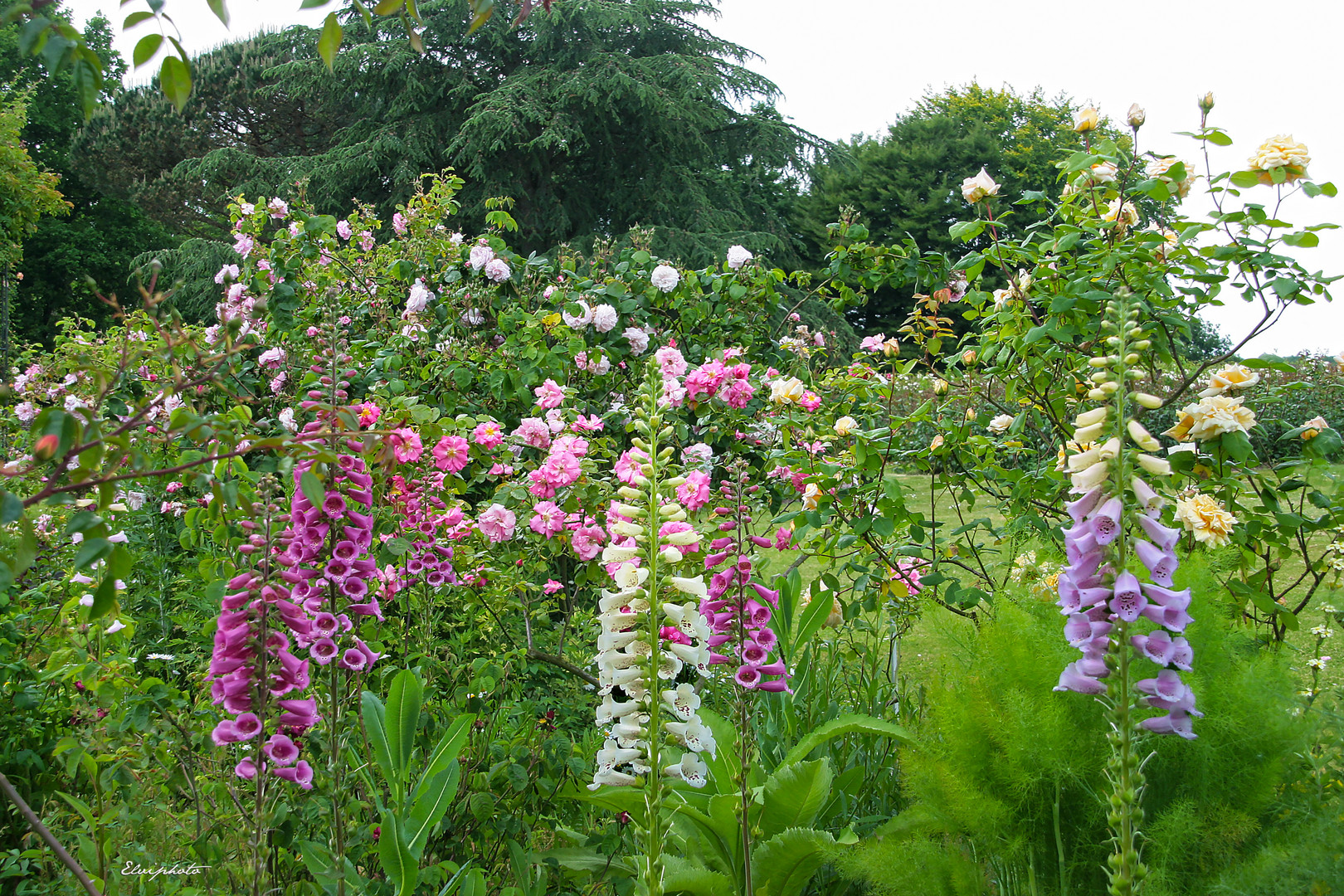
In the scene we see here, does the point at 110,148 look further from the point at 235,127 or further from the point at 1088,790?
the point at 1088,790

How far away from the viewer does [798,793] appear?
192 cm

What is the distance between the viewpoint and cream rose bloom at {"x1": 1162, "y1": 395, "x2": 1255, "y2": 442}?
6.66ft

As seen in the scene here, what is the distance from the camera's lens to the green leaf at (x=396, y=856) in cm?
153

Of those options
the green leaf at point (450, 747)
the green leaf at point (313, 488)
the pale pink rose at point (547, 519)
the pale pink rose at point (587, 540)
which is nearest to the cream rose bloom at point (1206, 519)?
the pale pink rose at point (587, 540)

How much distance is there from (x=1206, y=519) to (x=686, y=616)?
1526mm

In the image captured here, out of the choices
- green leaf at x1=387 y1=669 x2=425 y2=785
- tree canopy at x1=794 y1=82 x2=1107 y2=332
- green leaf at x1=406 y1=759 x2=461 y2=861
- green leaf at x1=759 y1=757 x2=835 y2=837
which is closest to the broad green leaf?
green leaf at x1=759 y1=757 x2=835 y2=837

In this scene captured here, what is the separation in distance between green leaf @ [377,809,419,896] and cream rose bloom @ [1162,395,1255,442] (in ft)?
6.38

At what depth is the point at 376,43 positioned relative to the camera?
15359mm

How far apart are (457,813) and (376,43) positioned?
16492 mm

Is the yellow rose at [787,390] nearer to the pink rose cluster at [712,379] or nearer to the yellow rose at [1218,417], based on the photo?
the pink rose cluster at [712,379]

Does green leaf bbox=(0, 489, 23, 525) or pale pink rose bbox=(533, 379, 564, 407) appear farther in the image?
pale pink rose bbox=(533, 379, 564, 407)

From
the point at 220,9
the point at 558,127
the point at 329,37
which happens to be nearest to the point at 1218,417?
the point at 329,37

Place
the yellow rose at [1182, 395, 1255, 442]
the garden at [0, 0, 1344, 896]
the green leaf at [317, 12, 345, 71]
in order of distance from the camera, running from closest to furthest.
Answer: the green leaf at [317, 12, 345, 71], the garden at [0, 0, 1344, 896], the yellow rose at [1182, 395, 1255, 442]

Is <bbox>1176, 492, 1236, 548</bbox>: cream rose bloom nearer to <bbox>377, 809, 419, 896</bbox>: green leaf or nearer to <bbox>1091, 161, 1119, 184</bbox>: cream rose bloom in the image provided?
<bbox>1091, 161, 1119, 184</bbox>: cream rose bloom
